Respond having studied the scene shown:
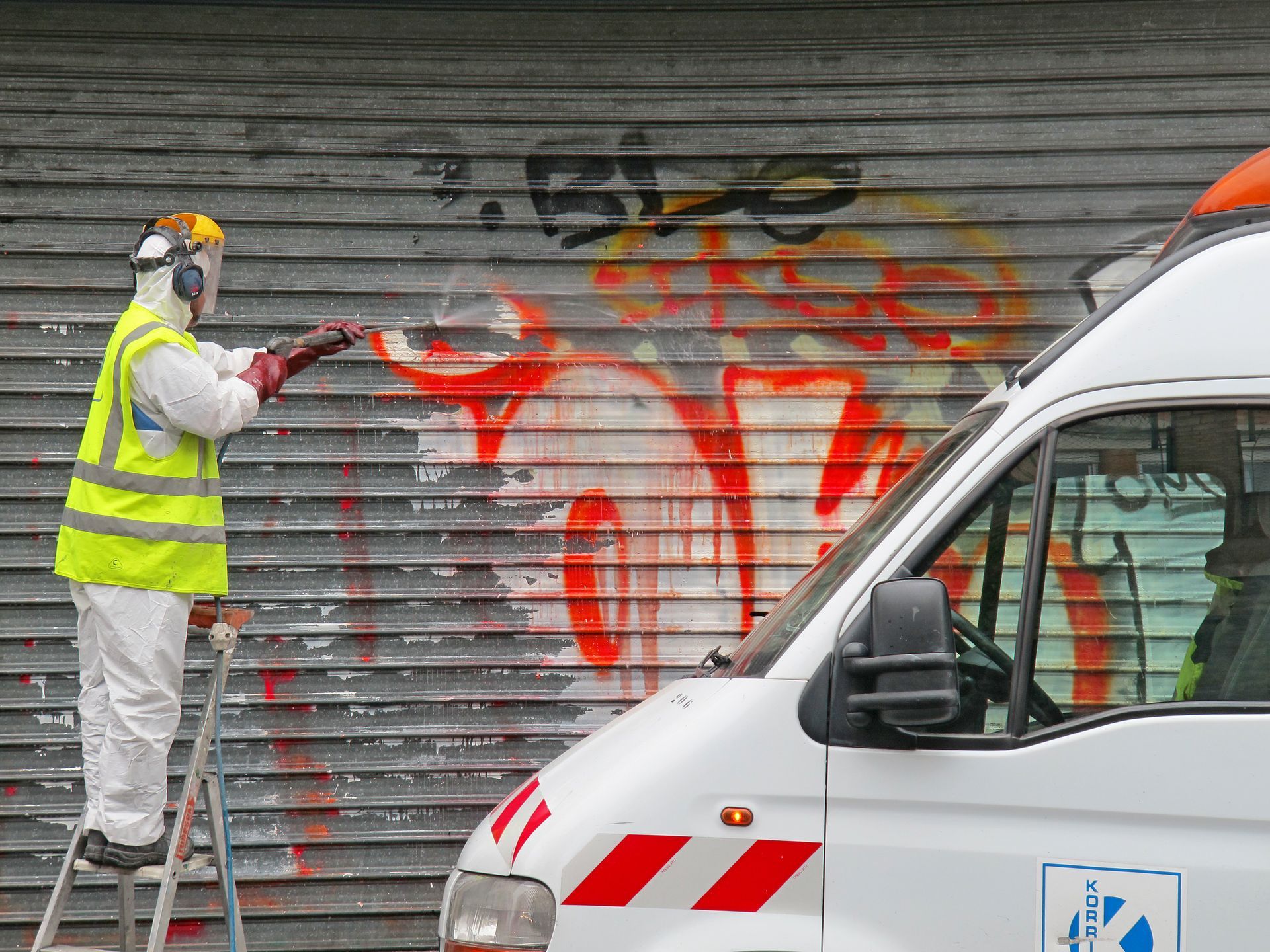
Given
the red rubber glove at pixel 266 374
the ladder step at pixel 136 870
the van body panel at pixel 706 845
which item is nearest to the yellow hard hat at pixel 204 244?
the red rubber glove at pixel 266 374

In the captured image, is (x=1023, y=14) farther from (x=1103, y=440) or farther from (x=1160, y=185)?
(x=1103, y=440)

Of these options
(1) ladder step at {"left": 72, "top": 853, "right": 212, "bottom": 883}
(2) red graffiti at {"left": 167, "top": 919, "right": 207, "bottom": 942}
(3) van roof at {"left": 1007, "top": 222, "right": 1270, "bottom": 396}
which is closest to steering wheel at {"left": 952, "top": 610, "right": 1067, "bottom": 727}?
(3) van roof at {"left": 1007, "top": 222, "right": 1270, "bottom": 396}

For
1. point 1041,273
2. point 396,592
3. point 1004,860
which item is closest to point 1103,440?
point 1004,860

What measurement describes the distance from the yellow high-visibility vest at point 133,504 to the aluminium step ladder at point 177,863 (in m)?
0.21

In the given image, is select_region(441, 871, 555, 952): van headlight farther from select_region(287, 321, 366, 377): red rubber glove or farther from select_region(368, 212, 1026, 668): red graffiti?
select_region(368, 212, 1026, 668): red graffiti

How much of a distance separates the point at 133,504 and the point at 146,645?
1.54 feet

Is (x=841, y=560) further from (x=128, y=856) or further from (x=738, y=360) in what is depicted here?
(x=738, y=360)

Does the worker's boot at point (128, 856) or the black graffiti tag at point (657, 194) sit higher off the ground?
the black graffiti tag at point (657, 194)

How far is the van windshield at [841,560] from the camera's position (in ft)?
7.86

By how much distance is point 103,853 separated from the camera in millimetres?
3494

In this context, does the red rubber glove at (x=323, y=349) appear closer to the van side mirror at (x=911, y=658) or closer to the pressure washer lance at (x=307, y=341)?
the pressure washer lance at (x=307, y=341)

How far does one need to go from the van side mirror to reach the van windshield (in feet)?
0.75

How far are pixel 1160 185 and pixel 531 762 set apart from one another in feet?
13.3

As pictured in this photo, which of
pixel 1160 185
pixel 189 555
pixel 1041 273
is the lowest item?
pixel 189 555
